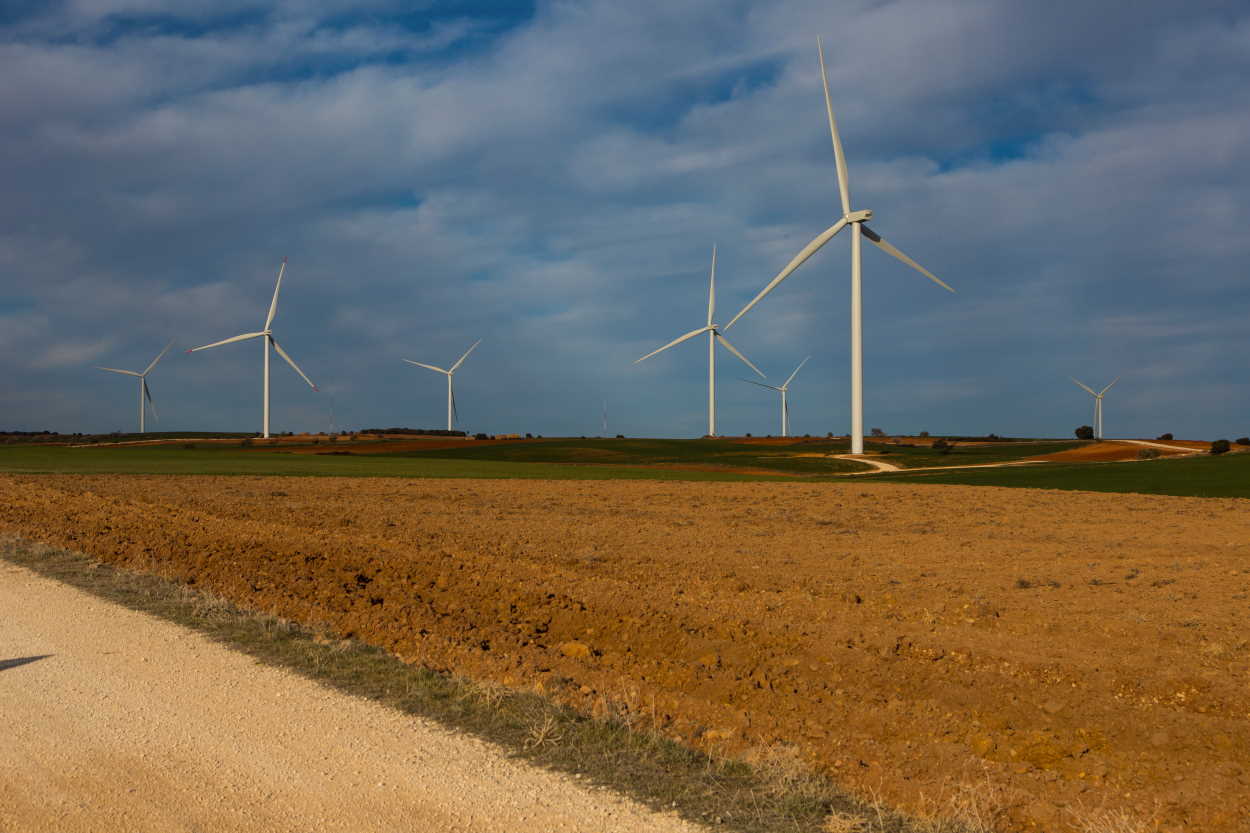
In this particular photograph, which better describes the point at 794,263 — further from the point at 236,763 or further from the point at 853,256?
the point at 236,763

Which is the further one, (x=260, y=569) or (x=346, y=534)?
(x=346, y=534)

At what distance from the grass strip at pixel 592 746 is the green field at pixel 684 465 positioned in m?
39.3

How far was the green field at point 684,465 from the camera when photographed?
47844mm

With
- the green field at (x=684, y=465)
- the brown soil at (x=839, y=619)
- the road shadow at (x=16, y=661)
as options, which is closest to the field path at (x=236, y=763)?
the road shadow at (x=16, y=661)

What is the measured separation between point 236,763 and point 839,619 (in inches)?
361

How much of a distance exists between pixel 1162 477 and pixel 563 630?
4237cm

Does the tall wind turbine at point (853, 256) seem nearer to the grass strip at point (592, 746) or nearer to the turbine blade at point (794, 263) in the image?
the turbine blade at point (794, 263)

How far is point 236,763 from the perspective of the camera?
7766 mm

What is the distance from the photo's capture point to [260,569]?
17984 millimetres

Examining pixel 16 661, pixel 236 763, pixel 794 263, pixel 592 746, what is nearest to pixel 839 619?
pixel 592 746

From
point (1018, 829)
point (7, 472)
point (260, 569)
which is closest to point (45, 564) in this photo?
point (260, 569)

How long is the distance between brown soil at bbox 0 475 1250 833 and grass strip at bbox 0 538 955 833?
0.55 meters

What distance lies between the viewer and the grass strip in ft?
23.3

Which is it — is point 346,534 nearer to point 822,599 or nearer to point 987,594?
point 822,599
